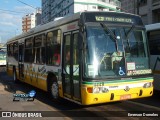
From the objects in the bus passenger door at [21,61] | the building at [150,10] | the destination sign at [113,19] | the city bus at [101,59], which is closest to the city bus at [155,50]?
the city bus at [101,59]

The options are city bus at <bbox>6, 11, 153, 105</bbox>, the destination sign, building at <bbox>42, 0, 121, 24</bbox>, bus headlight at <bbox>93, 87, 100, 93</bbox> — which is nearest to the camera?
bus headlight at <bbox>93, 87, 100, 93</bbox>

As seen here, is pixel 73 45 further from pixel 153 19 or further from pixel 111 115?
pixel 153 19

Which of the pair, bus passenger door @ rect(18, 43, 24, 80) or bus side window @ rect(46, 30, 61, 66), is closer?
bus side window @ rect(46, 30, 61, 66)

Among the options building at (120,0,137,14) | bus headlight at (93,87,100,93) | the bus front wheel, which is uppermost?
building at (120,0,137,14)

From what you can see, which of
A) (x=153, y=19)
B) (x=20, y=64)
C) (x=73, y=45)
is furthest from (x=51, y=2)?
(x=73, y=45)

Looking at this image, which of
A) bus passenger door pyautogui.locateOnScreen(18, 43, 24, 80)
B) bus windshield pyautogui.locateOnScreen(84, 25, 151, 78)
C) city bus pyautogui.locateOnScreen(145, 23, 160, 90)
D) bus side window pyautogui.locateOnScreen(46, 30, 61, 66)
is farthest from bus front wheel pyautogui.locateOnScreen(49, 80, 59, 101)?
bus passenger door pyautogui.locateOnScreen(18, 43, 24, 80)

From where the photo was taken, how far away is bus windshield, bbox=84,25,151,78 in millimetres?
8695

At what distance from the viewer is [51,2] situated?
386 ft

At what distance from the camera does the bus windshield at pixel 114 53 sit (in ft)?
28.5

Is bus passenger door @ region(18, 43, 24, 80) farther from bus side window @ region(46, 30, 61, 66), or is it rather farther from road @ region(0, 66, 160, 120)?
bus side window @ region(46, 30, 61, 66)

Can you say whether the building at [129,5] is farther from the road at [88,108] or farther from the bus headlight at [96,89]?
the bus headlight at [96,89]

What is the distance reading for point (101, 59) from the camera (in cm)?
875

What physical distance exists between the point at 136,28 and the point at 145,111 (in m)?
2.57

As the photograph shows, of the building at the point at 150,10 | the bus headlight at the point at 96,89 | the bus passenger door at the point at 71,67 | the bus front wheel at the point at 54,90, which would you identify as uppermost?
the building at the point at 150,10
